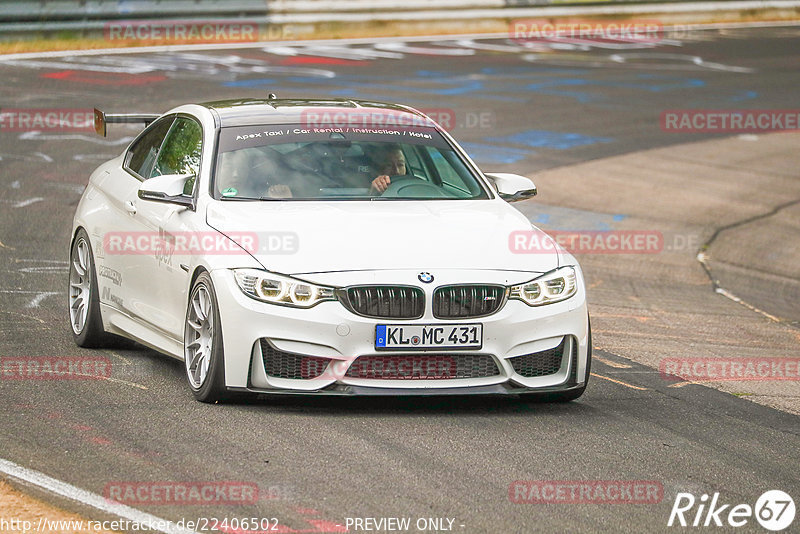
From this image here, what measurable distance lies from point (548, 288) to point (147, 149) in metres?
3.19

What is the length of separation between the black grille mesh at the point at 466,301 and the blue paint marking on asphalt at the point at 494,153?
37.8 feet

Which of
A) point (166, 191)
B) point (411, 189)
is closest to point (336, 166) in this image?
point (411, 189)

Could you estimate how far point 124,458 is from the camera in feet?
21.0

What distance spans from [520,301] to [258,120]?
7.41 feet

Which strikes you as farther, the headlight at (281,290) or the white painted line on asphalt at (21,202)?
the white painted line on asphalt at (21,202)

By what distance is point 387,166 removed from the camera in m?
8.68

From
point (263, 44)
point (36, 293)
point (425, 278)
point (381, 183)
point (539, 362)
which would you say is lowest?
point (263, 44)

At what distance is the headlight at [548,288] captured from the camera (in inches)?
296

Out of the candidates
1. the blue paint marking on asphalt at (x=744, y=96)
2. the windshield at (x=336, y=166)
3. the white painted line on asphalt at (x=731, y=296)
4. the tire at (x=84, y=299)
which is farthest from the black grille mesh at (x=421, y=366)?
the blue paint marking on asphalt at (x=744, y=96)

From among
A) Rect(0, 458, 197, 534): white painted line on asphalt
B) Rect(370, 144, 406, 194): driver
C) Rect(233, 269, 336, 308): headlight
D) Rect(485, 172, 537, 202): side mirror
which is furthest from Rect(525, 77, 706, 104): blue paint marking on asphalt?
Rect(0, 458, 197, 534): white painted line on asphalt

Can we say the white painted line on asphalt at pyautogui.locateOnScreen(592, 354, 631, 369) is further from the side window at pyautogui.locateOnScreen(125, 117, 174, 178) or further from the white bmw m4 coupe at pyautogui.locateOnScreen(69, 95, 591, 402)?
the side window at pyautogui.locateOnScreen(125, 117, 174, 178)

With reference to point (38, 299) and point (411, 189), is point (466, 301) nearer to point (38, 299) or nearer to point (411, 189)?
point (411, 189)

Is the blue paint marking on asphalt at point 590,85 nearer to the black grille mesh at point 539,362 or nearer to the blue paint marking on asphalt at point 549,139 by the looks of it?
the blue paint marking on asphalt at point 549,139

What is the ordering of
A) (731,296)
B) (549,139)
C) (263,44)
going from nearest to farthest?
1. (731,296)
2. (549,139)
3. (263,44)
